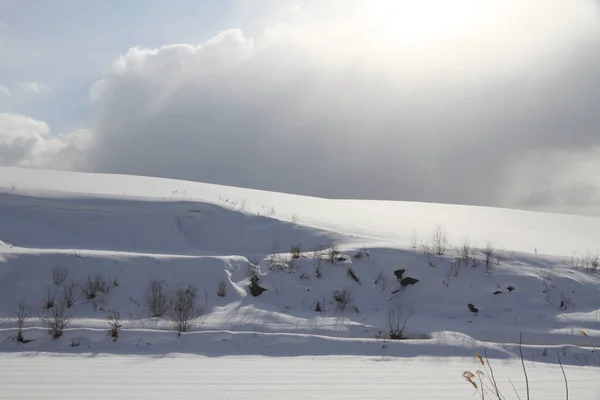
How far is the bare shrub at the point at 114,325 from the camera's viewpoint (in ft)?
23.3

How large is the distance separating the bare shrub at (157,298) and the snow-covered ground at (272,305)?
0.45ft

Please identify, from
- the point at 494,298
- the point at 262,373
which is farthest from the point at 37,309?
the point at 494,298

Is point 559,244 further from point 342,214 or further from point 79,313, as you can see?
point 79,313

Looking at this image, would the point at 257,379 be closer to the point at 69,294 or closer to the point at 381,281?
the point at 69,294

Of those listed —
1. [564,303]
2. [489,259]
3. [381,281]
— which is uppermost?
[489,259]

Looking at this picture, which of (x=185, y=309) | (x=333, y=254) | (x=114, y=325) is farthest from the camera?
(x=333, y=254)

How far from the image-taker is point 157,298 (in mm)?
8734

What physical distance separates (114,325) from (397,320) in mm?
4517

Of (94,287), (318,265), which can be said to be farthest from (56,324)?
(318,265)

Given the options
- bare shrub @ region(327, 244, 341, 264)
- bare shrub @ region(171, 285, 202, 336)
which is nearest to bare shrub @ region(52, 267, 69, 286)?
bare shrub @ region(171, 285, 202, 336)

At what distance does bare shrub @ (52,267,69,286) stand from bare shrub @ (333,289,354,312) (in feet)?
15.8

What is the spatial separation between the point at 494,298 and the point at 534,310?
71cm

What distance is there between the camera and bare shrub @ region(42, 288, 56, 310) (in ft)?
28.0

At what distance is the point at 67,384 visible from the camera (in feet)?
16.6
